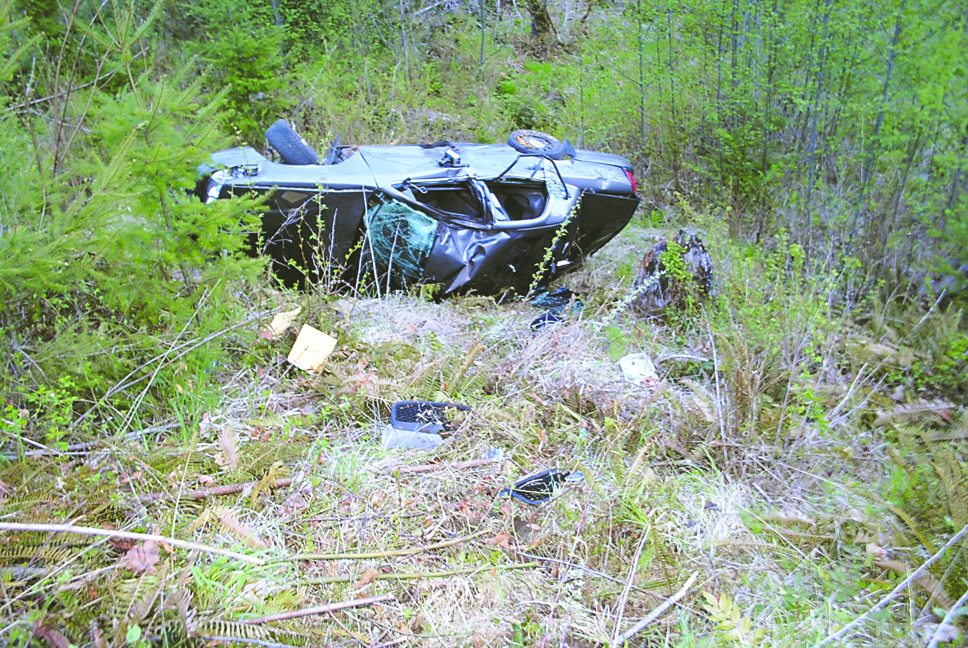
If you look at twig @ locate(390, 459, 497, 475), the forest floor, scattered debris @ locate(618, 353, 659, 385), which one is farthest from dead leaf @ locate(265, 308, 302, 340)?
scattered debris @ locate(618, 353, 659, 385)

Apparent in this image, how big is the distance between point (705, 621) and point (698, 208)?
5.45 meters

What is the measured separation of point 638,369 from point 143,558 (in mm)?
2916

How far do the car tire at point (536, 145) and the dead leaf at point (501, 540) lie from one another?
3592 millimetres

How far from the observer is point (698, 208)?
6.78 meters

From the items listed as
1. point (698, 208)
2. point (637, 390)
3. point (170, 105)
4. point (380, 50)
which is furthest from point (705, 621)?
point (380, 50)

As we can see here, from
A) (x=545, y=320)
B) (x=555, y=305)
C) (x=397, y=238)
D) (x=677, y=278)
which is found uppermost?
(x=397, y=238)

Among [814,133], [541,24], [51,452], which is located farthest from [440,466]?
[541,24]

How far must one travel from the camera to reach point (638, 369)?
12.8 feet

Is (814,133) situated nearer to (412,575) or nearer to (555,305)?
(555,305)

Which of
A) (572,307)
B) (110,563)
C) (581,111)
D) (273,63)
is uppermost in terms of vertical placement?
(273,63)

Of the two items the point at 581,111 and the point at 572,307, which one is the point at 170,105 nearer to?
the point at 572,307

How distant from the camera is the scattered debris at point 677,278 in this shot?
465cm

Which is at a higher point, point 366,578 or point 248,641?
point 248,641

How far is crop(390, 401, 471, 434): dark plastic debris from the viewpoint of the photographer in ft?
10.1
